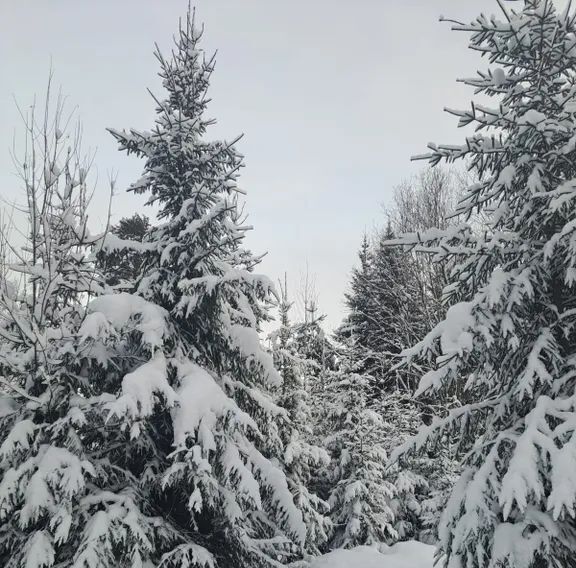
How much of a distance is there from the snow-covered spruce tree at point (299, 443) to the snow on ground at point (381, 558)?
0.52 metres

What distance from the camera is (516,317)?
5191mm

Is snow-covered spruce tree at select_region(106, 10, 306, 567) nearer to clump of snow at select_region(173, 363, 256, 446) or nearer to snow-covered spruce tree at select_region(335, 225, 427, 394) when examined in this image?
clump of snow at select_region(173, 363, 256, 446)

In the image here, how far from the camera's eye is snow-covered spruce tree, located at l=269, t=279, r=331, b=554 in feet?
40.9

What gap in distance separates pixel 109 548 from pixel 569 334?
18.5 ft

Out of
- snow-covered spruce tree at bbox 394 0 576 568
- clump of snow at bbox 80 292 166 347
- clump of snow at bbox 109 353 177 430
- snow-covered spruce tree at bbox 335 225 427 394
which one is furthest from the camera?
snow-covered spruce tree at bbox 335 225 427 394

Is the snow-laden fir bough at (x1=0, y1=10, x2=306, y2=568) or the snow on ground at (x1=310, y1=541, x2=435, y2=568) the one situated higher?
the snow-laden fir bough at (x1=0, y1=10, x2=306, y2=568)

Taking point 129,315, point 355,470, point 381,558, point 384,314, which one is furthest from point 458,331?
point 384,314

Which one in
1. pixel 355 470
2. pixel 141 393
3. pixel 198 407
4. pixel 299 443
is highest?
pixel 141 393

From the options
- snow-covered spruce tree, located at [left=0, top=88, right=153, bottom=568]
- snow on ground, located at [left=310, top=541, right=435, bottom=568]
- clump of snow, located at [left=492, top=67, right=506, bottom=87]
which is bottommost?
snow on ground, located at [left=310, top=541, right=435, bottom=568]

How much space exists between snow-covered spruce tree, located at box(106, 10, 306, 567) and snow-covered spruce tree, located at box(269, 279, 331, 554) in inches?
172

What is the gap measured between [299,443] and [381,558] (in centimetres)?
353

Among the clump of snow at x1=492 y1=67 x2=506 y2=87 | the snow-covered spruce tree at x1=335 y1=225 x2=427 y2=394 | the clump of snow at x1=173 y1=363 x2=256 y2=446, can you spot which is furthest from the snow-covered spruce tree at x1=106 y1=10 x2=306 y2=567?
the snow-covered spruce tree at x1=335 y1=225 x2=427 y2=394

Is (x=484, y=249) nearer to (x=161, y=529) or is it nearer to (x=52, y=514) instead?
(x=161, y=529)

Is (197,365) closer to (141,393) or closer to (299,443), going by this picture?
(141,393)
